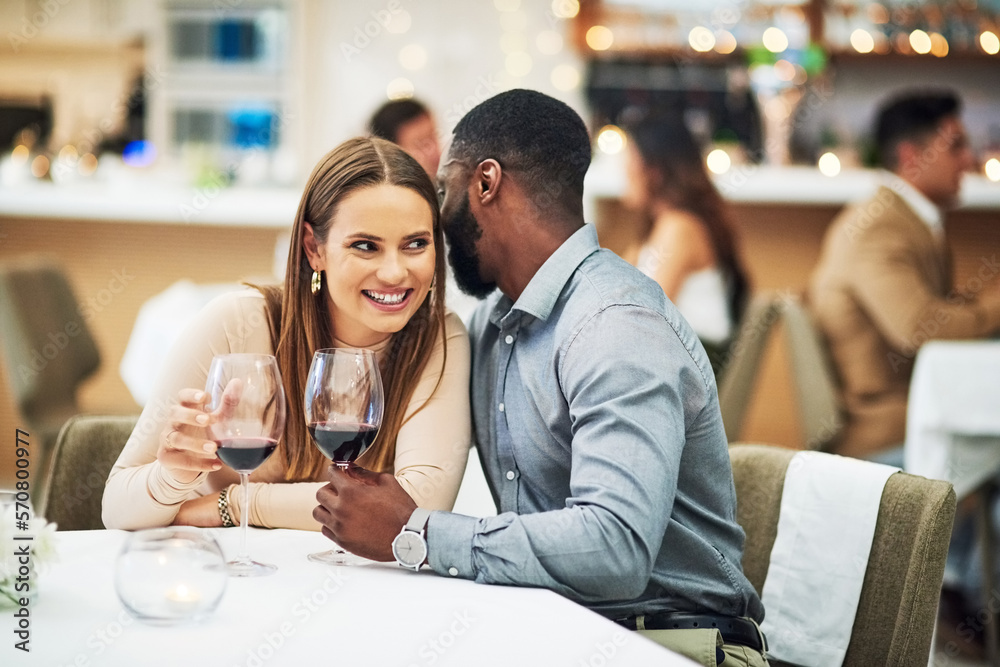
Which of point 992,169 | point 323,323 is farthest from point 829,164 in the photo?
point 323,323

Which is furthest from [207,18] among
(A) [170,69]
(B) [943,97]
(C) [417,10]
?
(B) [943,97]

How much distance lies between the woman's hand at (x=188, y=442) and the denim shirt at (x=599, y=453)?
11.2 inches

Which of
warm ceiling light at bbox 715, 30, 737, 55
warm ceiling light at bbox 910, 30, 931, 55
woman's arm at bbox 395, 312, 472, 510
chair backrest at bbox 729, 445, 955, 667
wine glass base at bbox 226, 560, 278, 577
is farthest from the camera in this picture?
warm ceiling light at bbox 715, 30, 737, 55

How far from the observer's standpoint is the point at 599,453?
118cm

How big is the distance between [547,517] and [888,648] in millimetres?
566

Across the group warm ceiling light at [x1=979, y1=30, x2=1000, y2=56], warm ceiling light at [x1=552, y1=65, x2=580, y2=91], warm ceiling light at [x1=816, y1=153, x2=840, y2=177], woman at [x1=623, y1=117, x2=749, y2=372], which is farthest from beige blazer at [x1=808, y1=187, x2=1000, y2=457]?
warm ceiling light at [x1=552, y1=65, x2=580, y2=91]

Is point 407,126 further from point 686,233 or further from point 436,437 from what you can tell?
point 436,437

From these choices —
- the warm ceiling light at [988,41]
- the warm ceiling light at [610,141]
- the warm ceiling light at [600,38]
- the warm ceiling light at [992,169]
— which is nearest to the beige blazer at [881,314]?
the warm ceiling light at [992,169]

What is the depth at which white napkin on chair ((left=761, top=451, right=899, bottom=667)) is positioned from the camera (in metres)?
1.44

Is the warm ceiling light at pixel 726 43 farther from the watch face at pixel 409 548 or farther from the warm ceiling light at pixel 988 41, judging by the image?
the watch face at pixel 409 548

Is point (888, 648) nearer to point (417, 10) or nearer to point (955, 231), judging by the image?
point (955, 231)

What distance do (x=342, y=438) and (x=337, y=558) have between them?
0.48 feet

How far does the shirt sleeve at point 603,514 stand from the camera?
45.1 inches

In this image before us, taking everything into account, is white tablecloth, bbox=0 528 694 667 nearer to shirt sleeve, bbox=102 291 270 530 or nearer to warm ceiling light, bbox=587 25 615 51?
shirt sleeve, bbox=102 291 270 530
